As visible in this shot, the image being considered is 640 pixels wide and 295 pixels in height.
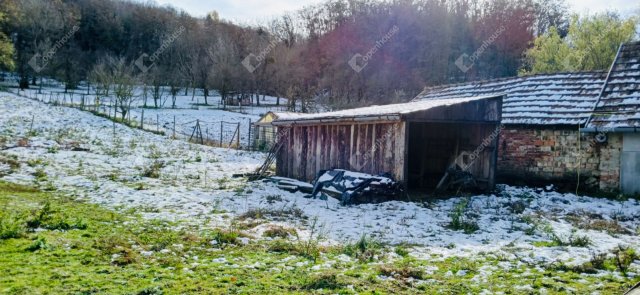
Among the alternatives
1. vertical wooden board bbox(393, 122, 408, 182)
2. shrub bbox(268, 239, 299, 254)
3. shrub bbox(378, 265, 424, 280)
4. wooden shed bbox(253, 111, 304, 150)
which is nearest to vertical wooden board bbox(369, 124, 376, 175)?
vertical wooden board bbox(393, 122, 408, 182)

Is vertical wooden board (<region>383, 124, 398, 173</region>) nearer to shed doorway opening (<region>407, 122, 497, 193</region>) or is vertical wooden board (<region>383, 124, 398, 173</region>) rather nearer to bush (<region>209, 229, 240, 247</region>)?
shed doorway opening (<region>407, 122, 497, 193</region>)

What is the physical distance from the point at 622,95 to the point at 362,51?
110 ft

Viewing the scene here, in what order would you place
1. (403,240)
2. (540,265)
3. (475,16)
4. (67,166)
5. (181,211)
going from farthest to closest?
(475,16), (67,166), (181,211), (403,240), (540,265)

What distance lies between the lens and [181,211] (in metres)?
8.57

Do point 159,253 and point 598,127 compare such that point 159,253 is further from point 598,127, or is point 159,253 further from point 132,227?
point 598,127

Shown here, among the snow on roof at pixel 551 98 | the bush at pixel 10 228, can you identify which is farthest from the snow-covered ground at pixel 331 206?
the snow on roof at pixel 551 98

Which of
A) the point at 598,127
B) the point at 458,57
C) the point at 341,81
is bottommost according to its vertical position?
the point at 598,127

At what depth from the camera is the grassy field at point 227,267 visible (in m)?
4.36

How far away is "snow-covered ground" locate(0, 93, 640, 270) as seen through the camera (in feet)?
22.4

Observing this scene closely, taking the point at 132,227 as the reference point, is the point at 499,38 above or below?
above

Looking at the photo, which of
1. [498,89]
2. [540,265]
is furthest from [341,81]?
[540,265]

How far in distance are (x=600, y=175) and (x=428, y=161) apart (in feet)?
16.2

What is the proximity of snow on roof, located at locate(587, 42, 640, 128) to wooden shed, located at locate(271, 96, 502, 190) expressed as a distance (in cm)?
288

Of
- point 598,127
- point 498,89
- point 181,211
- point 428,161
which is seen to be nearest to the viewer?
point 181,211
